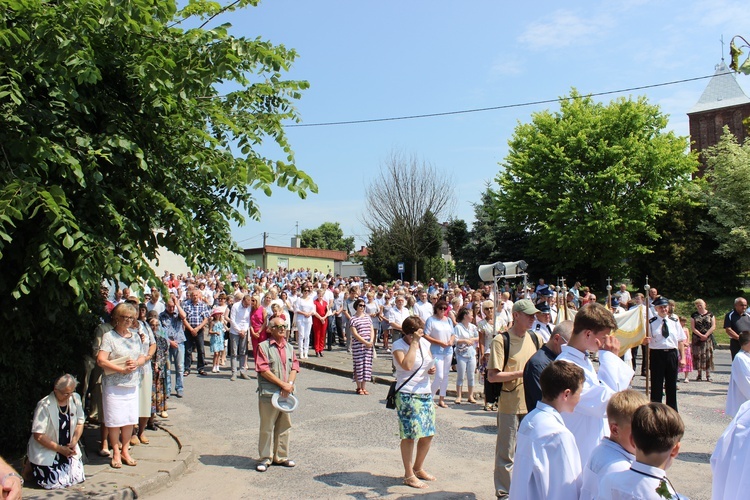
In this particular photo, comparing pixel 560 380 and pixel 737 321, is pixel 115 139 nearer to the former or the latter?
pixel 560 380

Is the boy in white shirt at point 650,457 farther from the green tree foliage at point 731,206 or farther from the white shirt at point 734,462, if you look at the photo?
the green tree foliage at point 731,206

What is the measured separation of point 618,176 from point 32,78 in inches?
1261

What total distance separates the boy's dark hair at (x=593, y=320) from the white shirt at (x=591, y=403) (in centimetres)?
Answer: 18

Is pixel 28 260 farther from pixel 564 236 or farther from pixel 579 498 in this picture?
pixel 564 236

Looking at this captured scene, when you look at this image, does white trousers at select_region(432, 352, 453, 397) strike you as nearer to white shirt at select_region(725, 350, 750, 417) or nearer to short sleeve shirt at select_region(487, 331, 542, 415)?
short sleeve shirt at select_region(487, 331, 542, 415)

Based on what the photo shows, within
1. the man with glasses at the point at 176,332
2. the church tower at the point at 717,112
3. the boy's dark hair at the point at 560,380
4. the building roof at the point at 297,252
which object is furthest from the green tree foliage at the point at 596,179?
the boy's dark hair at the point at 560,380

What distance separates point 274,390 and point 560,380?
14.8ft

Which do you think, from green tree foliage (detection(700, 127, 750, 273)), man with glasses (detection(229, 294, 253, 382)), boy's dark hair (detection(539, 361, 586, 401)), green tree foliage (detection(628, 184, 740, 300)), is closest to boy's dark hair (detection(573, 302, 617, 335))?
boy's dark hair (detection(539, 361, 586, 401))

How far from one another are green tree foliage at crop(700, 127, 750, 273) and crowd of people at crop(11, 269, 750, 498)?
19980mm

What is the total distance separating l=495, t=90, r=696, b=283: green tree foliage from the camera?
34250mm

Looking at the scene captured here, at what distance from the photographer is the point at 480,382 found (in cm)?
1356

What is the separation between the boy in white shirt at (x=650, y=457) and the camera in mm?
2887

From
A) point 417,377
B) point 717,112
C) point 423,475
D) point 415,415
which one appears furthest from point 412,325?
point 717,112

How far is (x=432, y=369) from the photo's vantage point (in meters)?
7.04
